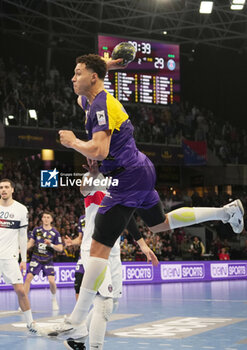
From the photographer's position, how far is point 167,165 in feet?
102

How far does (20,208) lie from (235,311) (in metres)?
5.07

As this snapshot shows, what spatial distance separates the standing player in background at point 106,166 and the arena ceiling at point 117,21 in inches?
884

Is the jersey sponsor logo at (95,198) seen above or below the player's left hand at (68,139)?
below

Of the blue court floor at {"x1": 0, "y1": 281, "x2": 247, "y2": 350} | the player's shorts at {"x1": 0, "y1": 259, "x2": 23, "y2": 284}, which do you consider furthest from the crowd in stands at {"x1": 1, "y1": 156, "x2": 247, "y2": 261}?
the player's shorts at {"x1": 0, "y1": 259, "x2": 23, "y2": 284}

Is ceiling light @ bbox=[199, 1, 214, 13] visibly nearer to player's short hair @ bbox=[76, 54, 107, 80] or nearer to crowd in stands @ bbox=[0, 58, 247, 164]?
crowd in stands @ bbox=[0, 58, 247, 164]

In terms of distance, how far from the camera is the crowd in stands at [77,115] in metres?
25.2

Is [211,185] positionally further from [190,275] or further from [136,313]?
[136,313]

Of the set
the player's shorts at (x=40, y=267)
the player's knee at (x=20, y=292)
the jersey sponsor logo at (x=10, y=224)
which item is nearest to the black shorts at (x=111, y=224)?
the player's knee at (x=20, y=292)

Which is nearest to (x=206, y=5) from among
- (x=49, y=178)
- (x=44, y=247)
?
(x=49, y=178)

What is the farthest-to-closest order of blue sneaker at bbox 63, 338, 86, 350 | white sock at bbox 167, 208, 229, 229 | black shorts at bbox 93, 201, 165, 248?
1. white sock at bbox 167, 208, 229, 229
2. blue sneaker at bbox 63, 338, 86, 350
3. black shorts at bbox 93, 201, 165, 248

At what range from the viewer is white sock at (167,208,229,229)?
5684mm

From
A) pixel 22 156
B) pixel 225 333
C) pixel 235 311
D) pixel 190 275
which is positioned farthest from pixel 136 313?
pixel 22 156

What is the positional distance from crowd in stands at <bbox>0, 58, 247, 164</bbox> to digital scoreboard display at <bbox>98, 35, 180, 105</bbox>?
0.54 m

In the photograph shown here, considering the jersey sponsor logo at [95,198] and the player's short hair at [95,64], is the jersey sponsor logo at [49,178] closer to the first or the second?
the jersey sponsor logo at [95,198]
